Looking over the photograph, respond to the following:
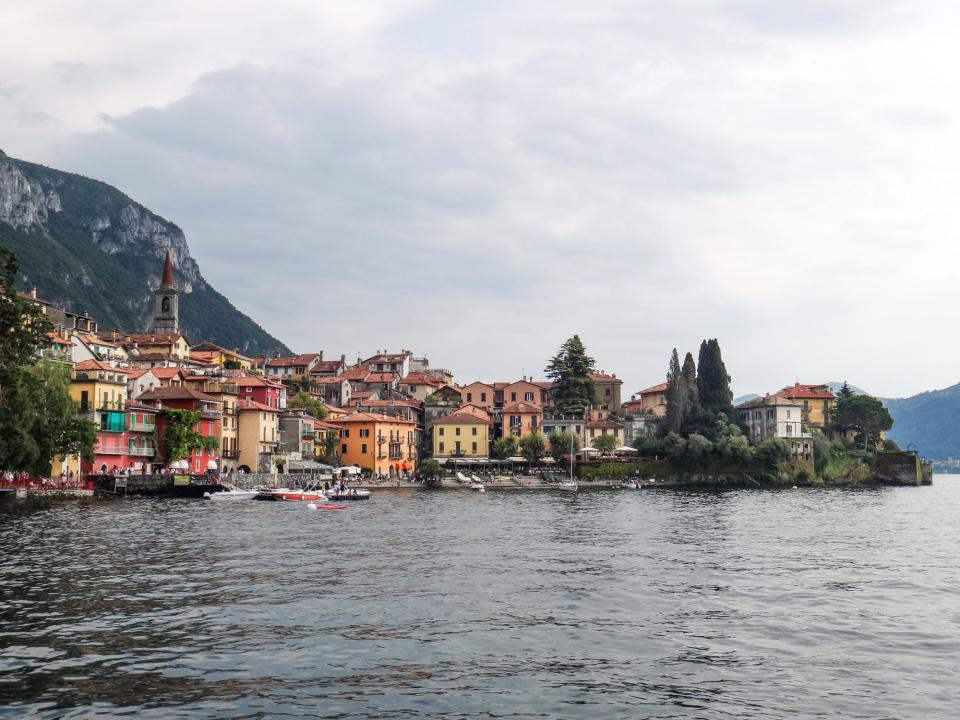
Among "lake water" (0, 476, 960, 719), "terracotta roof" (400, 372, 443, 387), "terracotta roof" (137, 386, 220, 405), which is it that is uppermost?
"terracotta roof" (400, 372, 443, 387)

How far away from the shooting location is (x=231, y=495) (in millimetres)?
88438

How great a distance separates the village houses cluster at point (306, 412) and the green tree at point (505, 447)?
2695 mm

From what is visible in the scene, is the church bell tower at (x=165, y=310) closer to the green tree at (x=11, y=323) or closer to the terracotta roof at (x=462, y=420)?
the terracotta roof at (x=462, y=420)

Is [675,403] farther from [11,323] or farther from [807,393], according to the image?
[11,323]

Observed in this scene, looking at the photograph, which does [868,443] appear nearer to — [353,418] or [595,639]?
[353,418]

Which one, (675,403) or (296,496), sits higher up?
(675,403)

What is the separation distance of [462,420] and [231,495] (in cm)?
6705

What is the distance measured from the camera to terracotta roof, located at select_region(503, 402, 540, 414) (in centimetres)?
15612

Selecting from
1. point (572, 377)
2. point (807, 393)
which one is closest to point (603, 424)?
point (572, 377)

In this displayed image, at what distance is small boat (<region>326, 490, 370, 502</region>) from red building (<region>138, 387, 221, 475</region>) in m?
17.4

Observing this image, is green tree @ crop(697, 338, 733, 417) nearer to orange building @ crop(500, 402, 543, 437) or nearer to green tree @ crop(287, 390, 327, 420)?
orange building @ crop(500, 402, 543, 437)

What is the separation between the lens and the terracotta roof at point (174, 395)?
104250mm

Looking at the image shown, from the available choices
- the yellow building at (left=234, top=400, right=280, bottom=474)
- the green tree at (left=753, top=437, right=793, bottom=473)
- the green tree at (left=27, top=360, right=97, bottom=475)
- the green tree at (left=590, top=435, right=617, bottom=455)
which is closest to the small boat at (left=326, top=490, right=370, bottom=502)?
the green tree at (left=27, top=360, right=97, bottom=475)

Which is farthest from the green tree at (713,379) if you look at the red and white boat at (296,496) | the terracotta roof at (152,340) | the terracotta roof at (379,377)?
the terracotta roof at (152,340)
